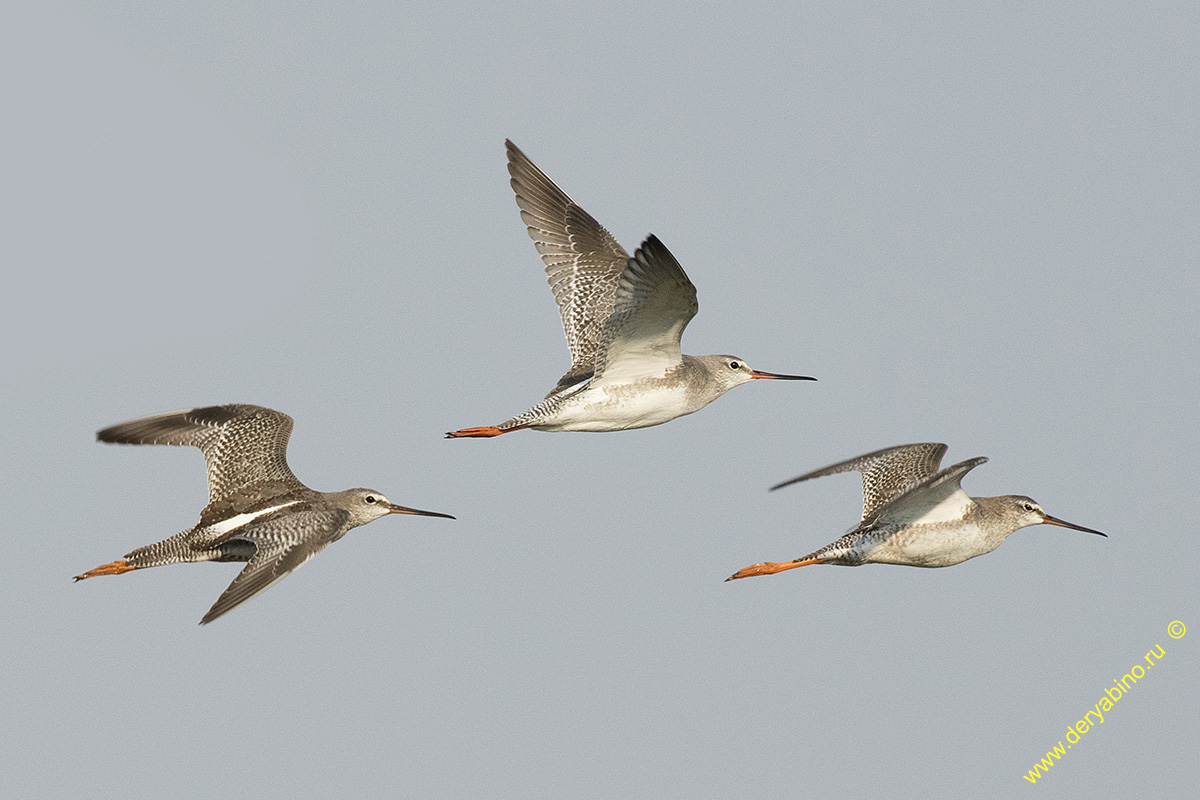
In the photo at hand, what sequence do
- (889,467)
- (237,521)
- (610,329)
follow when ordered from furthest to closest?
1. (889,467)
2. (237,521)
3. (610,329)

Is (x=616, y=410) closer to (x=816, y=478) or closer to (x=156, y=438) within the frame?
(x=816, y=478)

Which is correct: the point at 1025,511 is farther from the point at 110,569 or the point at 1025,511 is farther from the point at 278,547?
the point at 110,569

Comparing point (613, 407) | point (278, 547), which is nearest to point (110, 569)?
point (278, 547)

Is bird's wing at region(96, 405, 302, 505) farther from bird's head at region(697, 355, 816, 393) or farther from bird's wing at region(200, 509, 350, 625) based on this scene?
bird's head at region(697, 355, 816, 393)

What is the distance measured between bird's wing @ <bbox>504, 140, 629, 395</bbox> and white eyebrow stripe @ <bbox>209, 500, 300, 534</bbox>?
5.07 metres

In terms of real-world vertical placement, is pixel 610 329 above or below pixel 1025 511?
above

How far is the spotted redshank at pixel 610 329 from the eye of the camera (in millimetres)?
16922

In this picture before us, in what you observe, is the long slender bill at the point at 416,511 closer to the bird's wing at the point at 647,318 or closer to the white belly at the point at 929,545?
the bird's wing at the point at 647,318

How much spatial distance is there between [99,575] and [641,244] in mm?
8508

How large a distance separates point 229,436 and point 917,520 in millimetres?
9054

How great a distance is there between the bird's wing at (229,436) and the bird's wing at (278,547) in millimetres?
1688

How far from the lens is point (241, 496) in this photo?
1842cm

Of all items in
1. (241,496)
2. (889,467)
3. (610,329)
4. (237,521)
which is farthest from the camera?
(241,496)

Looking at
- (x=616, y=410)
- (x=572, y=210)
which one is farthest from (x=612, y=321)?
(x=572, y=210)
